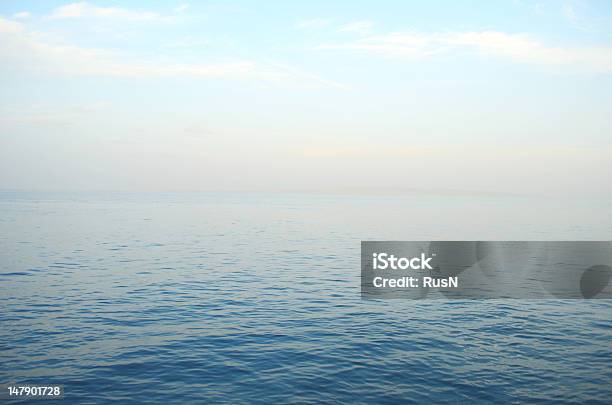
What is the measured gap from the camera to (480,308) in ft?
122

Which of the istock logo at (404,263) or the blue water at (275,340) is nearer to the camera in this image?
the blue water at (275,340)

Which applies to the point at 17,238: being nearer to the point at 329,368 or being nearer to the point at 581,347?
the point at 329,368
